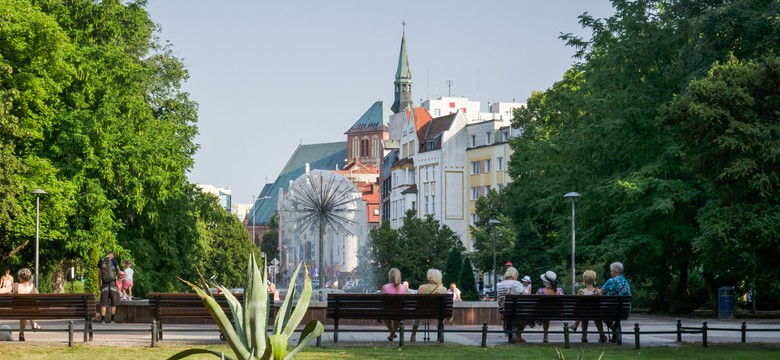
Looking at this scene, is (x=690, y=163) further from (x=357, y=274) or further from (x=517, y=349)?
(x=357, y=274)

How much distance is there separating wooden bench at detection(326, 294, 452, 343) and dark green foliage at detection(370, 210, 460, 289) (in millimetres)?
60898

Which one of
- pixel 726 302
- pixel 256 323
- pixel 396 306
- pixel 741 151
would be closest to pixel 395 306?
pixel 396 306

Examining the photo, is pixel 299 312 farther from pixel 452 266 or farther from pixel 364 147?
pixel 364 147

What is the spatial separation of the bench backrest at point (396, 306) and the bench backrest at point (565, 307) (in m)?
1.10

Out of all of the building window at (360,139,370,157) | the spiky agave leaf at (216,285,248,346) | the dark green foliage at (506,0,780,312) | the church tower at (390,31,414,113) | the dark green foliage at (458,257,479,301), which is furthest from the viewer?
the building window at (360,139,370,157)

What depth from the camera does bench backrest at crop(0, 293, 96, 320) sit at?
70.0 feet

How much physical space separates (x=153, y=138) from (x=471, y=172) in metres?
65.3

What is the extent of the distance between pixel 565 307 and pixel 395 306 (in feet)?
9.02

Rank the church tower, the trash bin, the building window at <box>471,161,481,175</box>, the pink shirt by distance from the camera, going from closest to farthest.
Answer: the pink shirt
the trash bin
the building window at <box>471,161,481,175</box>
the church tower

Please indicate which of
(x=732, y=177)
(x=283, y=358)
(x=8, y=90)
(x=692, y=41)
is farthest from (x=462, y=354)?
(x=8, y=90)

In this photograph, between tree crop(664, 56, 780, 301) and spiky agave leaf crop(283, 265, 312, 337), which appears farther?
tree crop(664, 56, 780, 301)

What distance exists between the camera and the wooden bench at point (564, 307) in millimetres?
21125

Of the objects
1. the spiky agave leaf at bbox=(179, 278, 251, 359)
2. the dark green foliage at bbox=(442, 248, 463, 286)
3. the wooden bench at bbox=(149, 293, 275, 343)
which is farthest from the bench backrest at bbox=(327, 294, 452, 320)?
the dark green foliage at bbox=(442, 248, 463, 286)

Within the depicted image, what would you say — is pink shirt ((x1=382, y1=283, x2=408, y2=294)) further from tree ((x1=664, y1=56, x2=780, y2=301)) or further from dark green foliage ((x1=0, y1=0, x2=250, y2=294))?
dark green foliage ((x1=0, y1=0, x2=250, y2=294))
